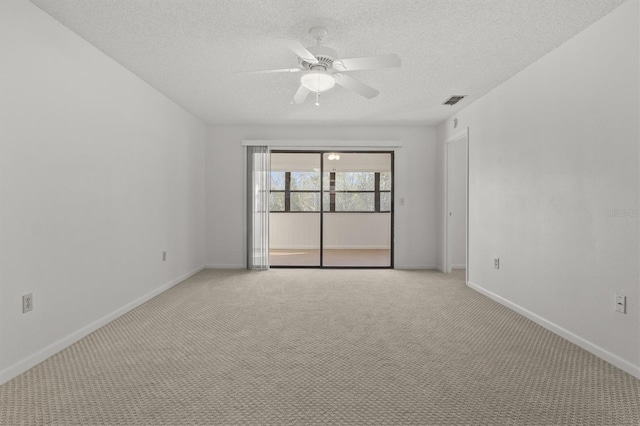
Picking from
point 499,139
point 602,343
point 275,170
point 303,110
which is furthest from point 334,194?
point 602,343

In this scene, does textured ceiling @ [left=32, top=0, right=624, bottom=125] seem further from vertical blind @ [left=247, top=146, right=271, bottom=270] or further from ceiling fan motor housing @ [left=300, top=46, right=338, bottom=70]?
vertical blind @ [left=247, top=146, right=271, bottom=270]

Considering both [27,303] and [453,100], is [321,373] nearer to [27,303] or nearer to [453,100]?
[27,303]

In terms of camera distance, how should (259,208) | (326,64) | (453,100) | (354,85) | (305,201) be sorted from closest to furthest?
(326,64) → (354,85) → (453,100) → (259,208) → (305,201)

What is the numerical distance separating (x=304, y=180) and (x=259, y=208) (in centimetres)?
164

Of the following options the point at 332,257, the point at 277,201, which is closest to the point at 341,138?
the point at 277,201

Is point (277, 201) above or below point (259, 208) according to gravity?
above

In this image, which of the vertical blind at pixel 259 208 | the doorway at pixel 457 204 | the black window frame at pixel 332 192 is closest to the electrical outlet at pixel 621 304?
the doorway at pixel 457 204

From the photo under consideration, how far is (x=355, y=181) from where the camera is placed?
7.18 meters

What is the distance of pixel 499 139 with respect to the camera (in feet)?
12.4

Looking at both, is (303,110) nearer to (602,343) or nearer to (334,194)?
(334,194)

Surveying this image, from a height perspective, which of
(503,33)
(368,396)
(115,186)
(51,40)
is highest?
(503,33)

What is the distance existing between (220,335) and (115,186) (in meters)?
1.66

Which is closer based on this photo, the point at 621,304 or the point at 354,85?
the point at 621,304

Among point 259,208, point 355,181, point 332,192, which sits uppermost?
point 355,181
